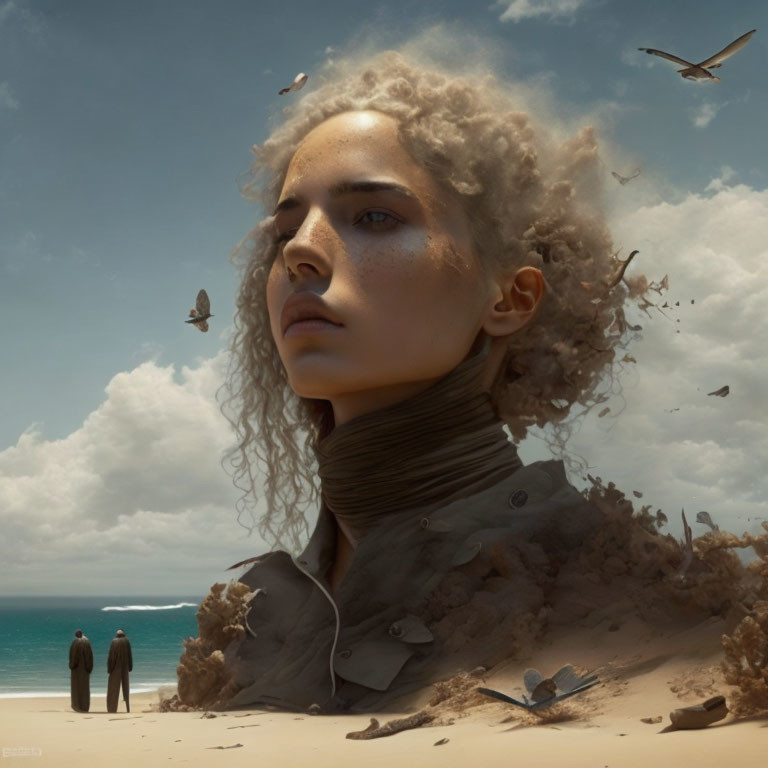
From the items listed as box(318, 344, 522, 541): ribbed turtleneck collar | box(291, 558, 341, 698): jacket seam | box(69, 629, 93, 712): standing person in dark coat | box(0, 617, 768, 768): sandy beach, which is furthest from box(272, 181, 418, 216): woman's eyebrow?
box(69, 629, 93, 712): standing person in dark coat

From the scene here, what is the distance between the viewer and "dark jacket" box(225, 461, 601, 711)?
384 centimetres

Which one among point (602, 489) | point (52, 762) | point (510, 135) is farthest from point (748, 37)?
point (52, 762)

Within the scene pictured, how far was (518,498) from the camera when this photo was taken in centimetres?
410

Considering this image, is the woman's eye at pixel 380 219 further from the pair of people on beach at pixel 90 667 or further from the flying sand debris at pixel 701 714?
the pair of people on beach at pixel 90 667

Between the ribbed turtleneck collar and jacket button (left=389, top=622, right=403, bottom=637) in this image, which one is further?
the ribbed turtleneck collar

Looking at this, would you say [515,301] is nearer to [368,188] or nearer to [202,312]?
[368,188]

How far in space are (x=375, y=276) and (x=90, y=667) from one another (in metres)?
6.76

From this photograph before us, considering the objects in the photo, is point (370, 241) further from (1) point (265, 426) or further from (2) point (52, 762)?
(2) point (52, 762)

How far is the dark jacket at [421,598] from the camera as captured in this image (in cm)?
384

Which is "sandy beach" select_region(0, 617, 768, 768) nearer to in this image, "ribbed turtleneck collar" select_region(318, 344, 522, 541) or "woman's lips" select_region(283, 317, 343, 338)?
"ribbed turtleneck collar" select_region(318, 344, 522, 541)

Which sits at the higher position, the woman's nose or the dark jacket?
the woman's nose

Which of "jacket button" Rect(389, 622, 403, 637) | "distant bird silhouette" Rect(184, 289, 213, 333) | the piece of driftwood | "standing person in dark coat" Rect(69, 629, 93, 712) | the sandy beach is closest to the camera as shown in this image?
the sandy beach

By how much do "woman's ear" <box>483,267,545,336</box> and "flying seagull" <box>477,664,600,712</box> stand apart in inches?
70.0

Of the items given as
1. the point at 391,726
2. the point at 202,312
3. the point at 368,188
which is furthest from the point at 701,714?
the point at 202,312
